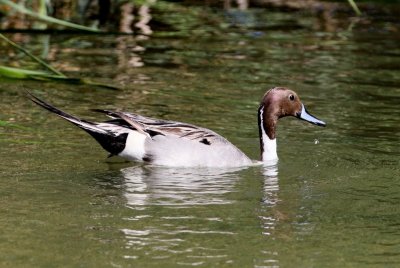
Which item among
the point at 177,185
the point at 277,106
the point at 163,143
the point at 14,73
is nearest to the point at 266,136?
the point at 277,106

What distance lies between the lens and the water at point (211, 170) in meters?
6.89

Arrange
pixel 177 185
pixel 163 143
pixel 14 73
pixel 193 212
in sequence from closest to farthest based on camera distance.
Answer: pixel 193 212
pixel 14 73
pixel 177 185
pixel 163 143

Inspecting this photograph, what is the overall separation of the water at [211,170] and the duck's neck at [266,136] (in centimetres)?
12

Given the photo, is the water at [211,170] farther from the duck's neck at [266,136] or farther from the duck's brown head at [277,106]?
the duck's brown head at [277,106]

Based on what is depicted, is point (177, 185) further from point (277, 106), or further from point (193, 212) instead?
point (277, 106)

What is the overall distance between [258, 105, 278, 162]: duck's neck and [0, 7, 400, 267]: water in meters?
0.12

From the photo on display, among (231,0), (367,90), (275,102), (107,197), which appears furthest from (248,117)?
(231,0)

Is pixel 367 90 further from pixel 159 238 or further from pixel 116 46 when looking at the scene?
pixel 159 238

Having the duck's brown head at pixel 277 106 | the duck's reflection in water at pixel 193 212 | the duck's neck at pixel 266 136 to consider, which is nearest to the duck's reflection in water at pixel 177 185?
the duck's reflection in water at pixel 193 212

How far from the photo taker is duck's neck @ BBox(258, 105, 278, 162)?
9.47 meters

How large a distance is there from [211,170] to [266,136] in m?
0.70

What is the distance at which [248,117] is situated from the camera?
35.8 ft

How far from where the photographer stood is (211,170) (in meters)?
9.18

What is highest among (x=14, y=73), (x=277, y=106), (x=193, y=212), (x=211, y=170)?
(x=14, y=73)
